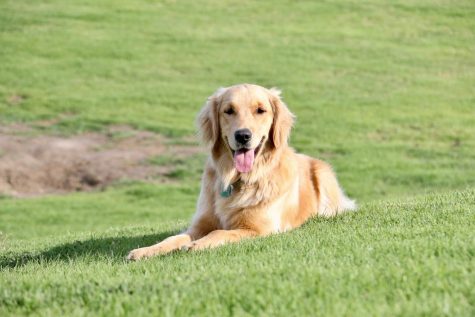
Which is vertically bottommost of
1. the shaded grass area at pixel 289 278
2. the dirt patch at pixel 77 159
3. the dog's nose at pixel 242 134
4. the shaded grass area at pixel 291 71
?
the dirt patch at pixel 77 159

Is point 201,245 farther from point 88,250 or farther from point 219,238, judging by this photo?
point 88,250

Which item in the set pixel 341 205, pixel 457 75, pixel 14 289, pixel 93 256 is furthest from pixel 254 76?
pixel 14 289

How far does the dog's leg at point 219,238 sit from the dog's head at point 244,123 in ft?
2.04

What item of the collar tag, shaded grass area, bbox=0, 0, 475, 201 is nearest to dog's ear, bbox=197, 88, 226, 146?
the collar tag

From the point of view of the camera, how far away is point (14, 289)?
18.8ft

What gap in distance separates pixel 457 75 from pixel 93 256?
24584mm

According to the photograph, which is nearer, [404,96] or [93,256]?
[93,256]

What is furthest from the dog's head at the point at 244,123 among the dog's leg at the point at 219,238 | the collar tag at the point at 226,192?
the dog's leg at the point at 219,238

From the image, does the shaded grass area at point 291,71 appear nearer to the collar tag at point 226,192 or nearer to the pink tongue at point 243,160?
the collar tag at point 226,192

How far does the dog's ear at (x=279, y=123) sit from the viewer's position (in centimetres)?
859

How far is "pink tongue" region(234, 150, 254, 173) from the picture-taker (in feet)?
27.2

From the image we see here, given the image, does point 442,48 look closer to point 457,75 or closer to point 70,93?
point 457,75

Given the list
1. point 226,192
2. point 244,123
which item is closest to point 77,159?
point 226,192

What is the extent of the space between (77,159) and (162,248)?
14835mm
